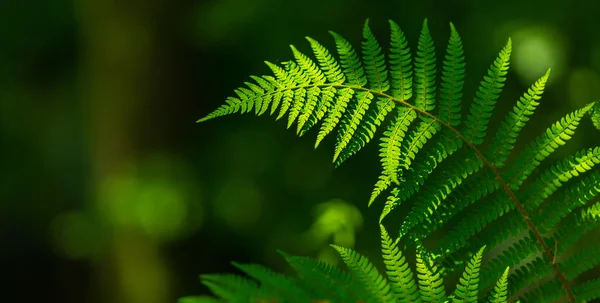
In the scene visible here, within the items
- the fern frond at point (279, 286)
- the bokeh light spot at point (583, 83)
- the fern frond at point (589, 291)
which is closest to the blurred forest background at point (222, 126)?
the bokeh light spot at point (583, 83)

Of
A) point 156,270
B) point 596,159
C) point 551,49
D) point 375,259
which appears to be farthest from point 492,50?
point 156,270

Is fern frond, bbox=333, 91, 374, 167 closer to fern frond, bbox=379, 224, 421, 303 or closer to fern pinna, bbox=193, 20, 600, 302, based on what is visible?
fern pinna, bbox=193, 20, 600, 302

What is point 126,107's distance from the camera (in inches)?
160

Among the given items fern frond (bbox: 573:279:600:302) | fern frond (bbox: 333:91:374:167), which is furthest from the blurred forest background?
fern frond (bbox: 573:279:600:302)

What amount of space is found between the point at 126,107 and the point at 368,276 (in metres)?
3.35

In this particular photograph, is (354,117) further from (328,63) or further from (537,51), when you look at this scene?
(537,51)

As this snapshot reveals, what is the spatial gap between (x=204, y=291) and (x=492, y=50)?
2051mm

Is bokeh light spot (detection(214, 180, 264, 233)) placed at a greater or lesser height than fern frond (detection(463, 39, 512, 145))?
lesser

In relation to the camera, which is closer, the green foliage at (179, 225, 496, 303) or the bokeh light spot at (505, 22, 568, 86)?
the green foliage at (179, 225, 496, 303)

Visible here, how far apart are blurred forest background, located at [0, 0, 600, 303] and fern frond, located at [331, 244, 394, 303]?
2.74 feet

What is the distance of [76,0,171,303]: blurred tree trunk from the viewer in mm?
4039

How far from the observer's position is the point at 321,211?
185 cm

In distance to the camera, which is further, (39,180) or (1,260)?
(39,180)

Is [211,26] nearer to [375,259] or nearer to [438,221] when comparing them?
[375,259]
